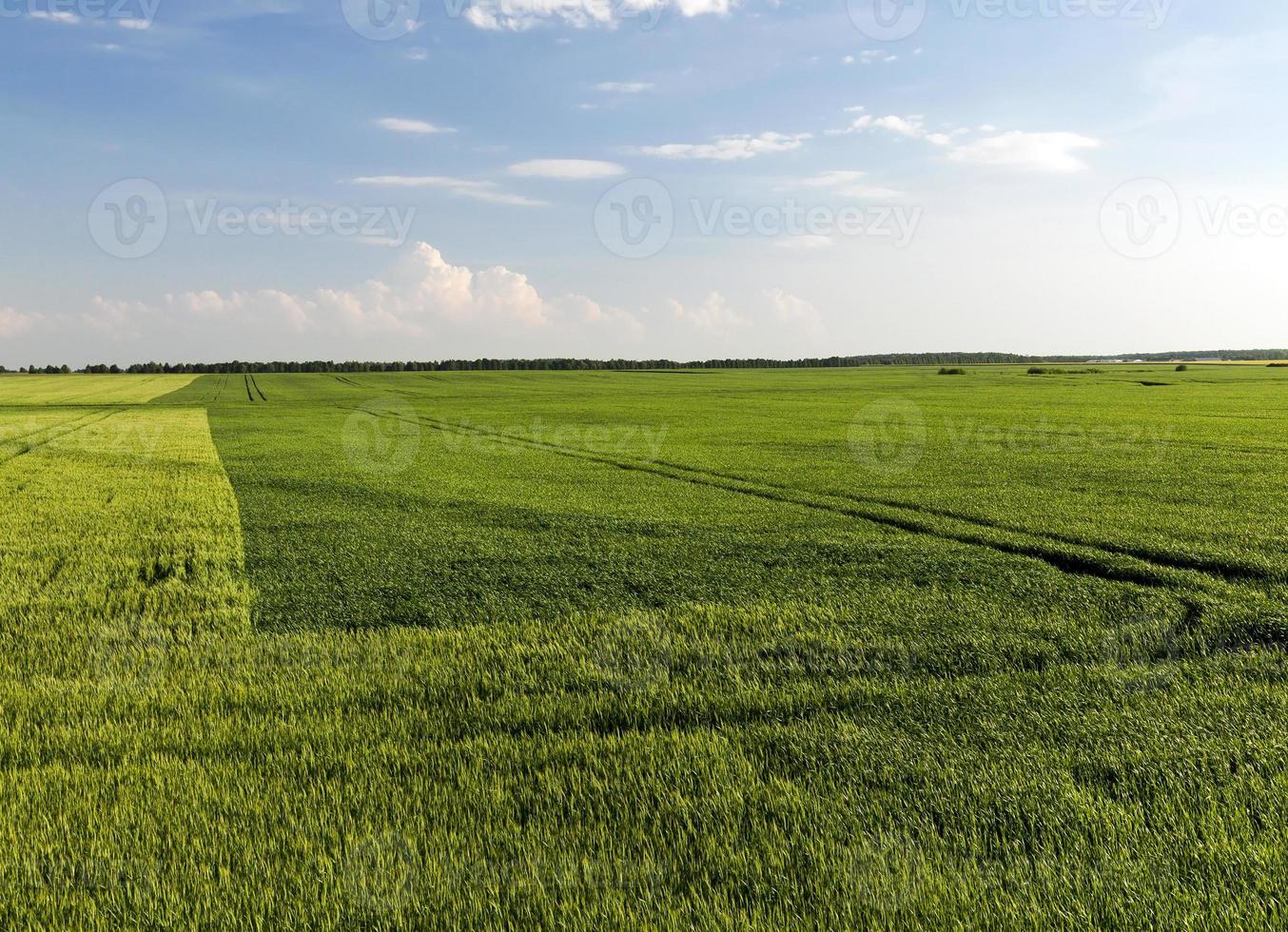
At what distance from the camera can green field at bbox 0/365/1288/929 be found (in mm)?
4473

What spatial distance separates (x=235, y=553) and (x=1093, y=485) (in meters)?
18.8

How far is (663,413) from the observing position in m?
53.3

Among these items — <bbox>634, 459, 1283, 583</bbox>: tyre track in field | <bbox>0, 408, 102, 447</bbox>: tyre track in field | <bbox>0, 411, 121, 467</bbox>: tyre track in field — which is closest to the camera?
<bbox>634, 459, 1283, 583</bbox>: tyre track in field

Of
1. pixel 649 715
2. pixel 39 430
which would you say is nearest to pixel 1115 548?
pixel 649 715

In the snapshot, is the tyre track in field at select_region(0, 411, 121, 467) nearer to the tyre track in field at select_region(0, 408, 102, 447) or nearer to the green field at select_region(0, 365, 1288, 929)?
the tyre track in field at select_region(0, 408, 102, 447)

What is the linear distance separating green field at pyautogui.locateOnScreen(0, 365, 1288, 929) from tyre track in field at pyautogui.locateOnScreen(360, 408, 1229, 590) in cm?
13

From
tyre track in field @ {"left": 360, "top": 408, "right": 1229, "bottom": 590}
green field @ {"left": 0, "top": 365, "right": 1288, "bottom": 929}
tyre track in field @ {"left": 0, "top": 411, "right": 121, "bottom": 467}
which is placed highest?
tyre track in field @ {"left": 0, "top": 411, "right": 121, "bottom": 467}

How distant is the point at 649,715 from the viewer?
681 cm

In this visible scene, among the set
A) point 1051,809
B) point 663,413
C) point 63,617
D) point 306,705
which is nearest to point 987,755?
point 1051,809

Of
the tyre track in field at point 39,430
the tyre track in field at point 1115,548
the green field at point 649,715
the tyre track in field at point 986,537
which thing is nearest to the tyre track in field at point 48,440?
the tyre track in field at point 39,430

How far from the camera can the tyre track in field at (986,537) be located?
36.9 feet

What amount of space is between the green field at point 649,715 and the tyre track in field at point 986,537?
0.13m

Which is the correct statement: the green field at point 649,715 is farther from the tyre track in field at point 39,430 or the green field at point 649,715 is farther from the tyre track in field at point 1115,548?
the tyre track in field at point 39,430

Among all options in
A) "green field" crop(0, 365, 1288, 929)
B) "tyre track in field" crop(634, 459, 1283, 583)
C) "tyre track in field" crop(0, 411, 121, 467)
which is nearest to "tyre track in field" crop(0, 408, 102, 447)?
"tyre track in field" crop(0, 411, 121, 467)
